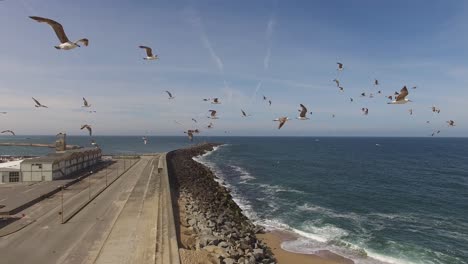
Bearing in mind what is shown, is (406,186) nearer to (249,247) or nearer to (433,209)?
(433,209)

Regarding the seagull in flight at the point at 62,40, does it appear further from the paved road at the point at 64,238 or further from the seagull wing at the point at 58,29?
the paved road at the point at 64,238

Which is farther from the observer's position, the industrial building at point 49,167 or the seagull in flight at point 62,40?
the industrial building at point 49,167

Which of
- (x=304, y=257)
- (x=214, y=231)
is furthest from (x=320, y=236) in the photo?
(x=214, y=231)

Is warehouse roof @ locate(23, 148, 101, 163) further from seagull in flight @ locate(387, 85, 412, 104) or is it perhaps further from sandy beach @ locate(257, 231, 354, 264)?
seagull in flight @ locate(387, 85, 412, 104)

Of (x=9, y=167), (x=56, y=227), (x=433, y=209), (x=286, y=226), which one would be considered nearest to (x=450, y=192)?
(x=433, y=209)

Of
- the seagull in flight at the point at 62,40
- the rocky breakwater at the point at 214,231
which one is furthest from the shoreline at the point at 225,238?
the seagull in flight at the point at 62,40

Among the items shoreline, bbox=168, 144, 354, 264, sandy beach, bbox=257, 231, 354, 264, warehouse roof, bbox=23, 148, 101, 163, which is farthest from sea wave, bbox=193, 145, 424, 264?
warehouse roof, bbox=23, 148, 101, 163

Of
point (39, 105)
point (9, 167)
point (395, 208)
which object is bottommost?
point (395, 208)

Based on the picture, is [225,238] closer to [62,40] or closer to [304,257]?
[304,257]

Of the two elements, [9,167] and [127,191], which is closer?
[127,191]
